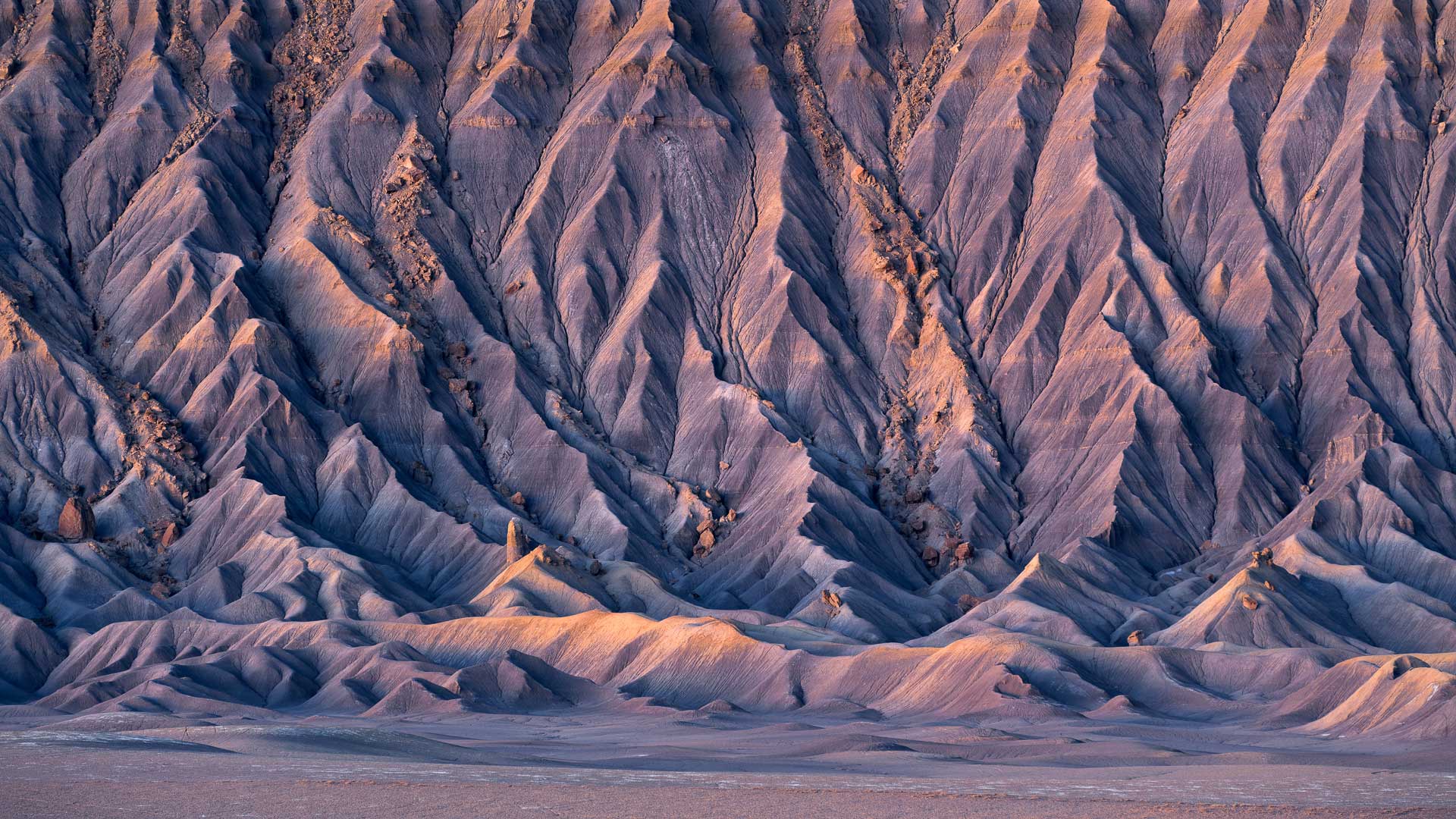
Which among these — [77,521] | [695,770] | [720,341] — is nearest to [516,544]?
[720,341]

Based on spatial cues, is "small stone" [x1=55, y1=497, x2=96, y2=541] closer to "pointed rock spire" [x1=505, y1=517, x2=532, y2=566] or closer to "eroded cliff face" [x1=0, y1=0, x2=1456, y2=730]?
"eroded cliff face" [x1=0, y1=0, x2=1456, y2=730]

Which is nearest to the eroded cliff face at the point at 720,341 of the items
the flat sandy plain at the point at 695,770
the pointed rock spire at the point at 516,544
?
the pointed rock spire at the point at 516,544

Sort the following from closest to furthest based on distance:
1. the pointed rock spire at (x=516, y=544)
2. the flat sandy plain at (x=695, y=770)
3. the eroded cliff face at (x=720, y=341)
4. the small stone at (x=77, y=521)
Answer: the flat sandy plain at (x=695, y=770)
the eroded cliff face at (x=720, y=341)
the pointed rock spire at (x=516, y=544)
the small stone at (x=77, y=521)

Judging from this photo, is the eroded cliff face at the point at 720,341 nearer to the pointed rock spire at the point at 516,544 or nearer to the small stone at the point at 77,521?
the small stone at the point at 77,521

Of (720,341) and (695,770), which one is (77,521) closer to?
(720,341)

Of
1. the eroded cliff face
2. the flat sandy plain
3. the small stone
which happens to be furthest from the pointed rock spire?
the small stone

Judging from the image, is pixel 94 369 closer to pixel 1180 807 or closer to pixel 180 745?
pixel 180 745
